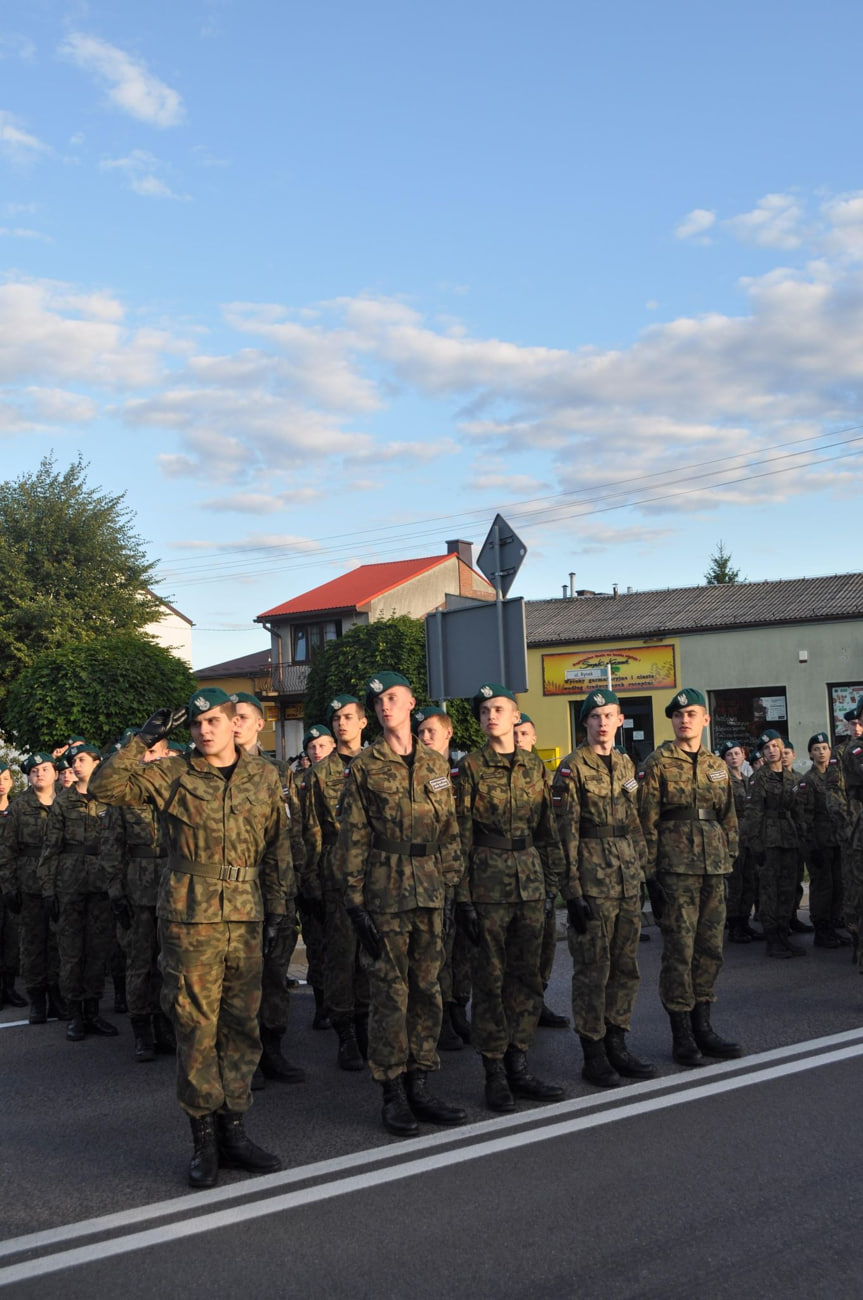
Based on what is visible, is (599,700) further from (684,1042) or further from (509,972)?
(684,1042)

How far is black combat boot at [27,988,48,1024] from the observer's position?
877 cm

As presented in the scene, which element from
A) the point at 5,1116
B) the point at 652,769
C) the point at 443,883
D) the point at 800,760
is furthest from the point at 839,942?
the point at 800,760

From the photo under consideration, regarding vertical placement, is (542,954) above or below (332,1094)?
above

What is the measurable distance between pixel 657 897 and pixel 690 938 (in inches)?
11.7

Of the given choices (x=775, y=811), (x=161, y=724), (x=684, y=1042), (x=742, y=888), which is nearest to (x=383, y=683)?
(x=161, y=724)

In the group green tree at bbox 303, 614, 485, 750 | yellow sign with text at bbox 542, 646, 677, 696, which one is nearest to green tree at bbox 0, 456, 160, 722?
green tree at bbox 303, 614, 485, 750

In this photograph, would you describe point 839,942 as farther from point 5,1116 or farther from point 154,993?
point 5,1116

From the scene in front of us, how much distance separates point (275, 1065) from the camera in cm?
666

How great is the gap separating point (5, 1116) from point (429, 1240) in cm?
294

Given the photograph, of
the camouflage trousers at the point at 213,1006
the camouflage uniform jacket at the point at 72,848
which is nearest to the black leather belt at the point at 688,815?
the camouflage trousers at the point at 213,1006

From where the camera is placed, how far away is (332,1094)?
20.3 ft

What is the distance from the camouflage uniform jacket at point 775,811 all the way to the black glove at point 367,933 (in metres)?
6.28

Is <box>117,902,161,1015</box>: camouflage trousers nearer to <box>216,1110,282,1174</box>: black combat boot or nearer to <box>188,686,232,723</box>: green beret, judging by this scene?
<box>216,1110,282,1174</box>: black combat boot

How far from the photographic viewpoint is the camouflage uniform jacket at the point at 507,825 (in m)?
6.00
